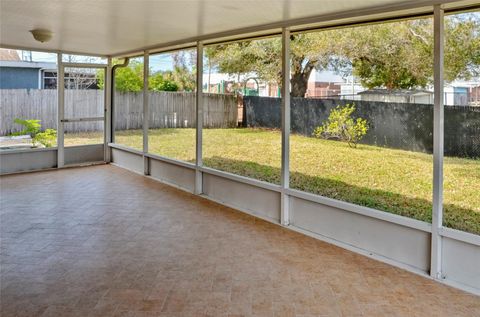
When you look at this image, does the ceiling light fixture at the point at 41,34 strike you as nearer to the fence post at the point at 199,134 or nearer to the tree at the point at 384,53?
the fence post at the point at 199,134

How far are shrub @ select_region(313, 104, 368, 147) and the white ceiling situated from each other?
4.30 feet

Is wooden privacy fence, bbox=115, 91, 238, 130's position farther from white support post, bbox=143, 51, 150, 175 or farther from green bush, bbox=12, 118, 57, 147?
green bush, bbox=12, 118, 57, 147

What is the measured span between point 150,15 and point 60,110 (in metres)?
4.34

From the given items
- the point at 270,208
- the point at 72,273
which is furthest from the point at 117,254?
the point at 270,208

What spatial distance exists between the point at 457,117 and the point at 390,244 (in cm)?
130

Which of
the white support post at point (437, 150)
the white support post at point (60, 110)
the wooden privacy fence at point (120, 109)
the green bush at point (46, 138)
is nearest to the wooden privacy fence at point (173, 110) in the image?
the wooden privacy fence at point (120, 109)

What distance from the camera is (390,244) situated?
3.39 metres

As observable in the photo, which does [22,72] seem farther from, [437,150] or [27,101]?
[437,150]

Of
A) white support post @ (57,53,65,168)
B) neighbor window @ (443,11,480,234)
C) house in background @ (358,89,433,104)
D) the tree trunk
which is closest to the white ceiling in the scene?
neighbor window @ (443,11,480,234)

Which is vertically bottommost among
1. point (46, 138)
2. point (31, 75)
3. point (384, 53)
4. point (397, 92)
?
point (46, 138)

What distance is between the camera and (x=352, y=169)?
5008 millimetres

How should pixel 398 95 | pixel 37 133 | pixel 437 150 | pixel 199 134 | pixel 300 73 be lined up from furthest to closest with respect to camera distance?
pixel 37 133, pixel 199 134, pixel 300 73, pixel 398 95, pixel 437 150

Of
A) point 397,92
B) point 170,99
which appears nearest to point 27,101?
point 170,99

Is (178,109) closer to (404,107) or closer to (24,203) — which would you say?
(24,203)
